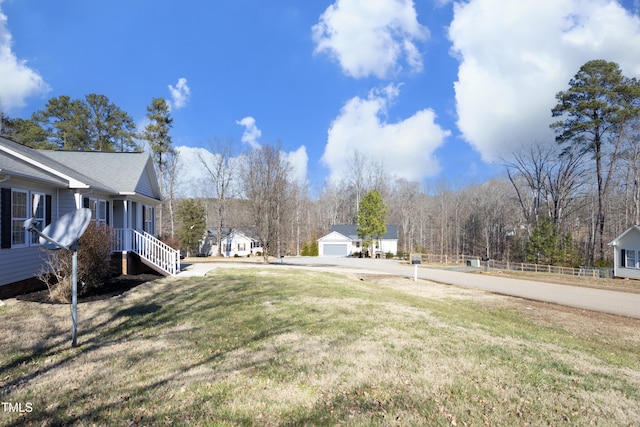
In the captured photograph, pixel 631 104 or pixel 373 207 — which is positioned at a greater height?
pixel 631 104

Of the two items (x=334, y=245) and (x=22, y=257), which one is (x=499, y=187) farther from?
(x=22, y=257)

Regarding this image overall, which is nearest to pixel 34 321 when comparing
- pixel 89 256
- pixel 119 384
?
pixel 89 256

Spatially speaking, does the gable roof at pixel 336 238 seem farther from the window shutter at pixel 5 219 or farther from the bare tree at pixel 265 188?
the window shutter at pixel 5 219

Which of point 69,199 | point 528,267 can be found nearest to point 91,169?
point 69,199

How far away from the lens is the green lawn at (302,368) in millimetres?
3086

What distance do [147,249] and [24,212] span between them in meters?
3.87

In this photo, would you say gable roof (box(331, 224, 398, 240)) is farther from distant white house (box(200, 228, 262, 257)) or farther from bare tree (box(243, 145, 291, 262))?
bare tree (box(243, 145, 291, 262))

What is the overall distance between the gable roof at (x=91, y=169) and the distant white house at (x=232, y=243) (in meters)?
30.7

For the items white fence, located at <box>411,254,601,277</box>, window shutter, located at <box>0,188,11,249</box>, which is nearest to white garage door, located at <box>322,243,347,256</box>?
white fence, located at <box>411,254,601,277</box>

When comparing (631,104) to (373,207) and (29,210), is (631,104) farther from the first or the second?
(29,210)

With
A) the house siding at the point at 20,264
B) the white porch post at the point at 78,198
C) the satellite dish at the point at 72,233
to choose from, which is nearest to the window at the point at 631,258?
the satellite dish at the point at 72,233

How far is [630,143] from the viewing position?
86.9ft

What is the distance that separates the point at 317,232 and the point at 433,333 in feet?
169

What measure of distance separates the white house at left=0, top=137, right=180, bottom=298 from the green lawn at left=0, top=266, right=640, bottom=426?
8.07ft
